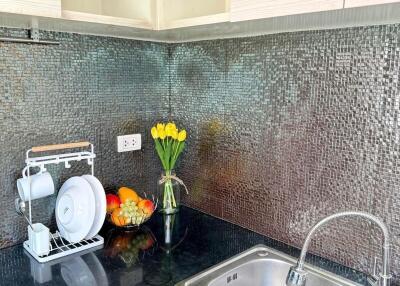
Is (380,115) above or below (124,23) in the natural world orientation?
below

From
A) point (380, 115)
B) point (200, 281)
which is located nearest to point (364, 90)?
point (380, 115)

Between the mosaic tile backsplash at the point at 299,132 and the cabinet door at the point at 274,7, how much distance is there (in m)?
0.31

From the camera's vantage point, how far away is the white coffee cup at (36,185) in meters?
1.23

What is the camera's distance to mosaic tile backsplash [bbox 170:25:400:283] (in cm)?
105

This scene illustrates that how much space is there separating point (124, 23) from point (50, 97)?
40 centimetres

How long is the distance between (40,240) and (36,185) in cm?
18

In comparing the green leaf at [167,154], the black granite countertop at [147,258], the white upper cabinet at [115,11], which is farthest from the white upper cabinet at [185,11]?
the black granite countertop at [147,258]

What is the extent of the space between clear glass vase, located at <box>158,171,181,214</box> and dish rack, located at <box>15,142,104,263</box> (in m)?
0.31

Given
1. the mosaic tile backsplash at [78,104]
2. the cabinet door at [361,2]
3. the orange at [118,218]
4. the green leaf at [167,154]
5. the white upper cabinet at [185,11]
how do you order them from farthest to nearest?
the green leaf at [167,154], the orange at [118,218], the mosaic tile backsplash at [78,104], the white upper cabinet at [185,11], the cabinet door at [361,2]

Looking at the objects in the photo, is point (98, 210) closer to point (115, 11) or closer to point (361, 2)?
point (115, 11)

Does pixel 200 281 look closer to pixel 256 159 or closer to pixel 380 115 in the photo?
pixel 256 159

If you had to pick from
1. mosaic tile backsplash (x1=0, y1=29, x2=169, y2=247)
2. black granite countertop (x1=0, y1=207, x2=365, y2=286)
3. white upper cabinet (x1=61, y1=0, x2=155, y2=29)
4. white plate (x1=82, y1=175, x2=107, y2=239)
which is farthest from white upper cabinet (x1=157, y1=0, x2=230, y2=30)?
black granite countertop (x1=0, y1=207, x2=365, y2=286)

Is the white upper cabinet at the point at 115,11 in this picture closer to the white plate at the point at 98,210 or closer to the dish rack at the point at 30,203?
the dish rack at the point at 30,203

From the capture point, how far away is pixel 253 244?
1.32 m
